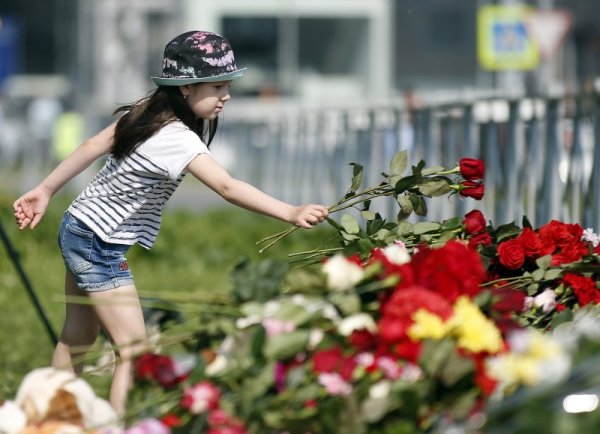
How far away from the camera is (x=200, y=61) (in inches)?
184

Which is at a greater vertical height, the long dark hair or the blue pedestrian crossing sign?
the long dark hair

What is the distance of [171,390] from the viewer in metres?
3.29

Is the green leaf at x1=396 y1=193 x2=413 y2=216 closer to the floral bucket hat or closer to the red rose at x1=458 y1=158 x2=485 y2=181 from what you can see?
the red rose at x1=458 y1=158 x2=485 y2=181

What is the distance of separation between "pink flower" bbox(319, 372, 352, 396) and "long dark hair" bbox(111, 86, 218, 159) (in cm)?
177

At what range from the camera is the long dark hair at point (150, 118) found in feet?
15.4

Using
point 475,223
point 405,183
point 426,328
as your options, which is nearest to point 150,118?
point 405,183

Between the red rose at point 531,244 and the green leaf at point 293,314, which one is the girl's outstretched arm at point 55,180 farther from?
the green leaf at point 293,314

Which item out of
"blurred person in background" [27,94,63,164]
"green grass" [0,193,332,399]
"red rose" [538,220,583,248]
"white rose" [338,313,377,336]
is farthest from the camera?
"blurred person in background" [27,94,63,164]

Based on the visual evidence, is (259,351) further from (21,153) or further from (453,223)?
(21,153)

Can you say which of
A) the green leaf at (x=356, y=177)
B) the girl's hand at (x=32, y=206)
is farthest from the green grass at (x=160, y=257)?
the green leaf at (x=356, y=177)

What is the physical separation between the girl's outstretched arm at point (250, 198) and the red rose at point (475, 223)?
464mm

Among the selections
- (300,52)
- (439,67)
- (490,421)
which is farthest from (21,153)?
(490,421)

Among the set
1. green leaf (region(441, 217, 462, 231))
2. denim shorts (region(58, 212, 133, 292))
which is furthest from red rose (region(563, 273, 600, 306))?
denim shorts (region(58, 212, 133, 292))

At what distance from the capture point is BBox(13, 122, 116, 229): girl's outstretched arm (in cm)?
488
